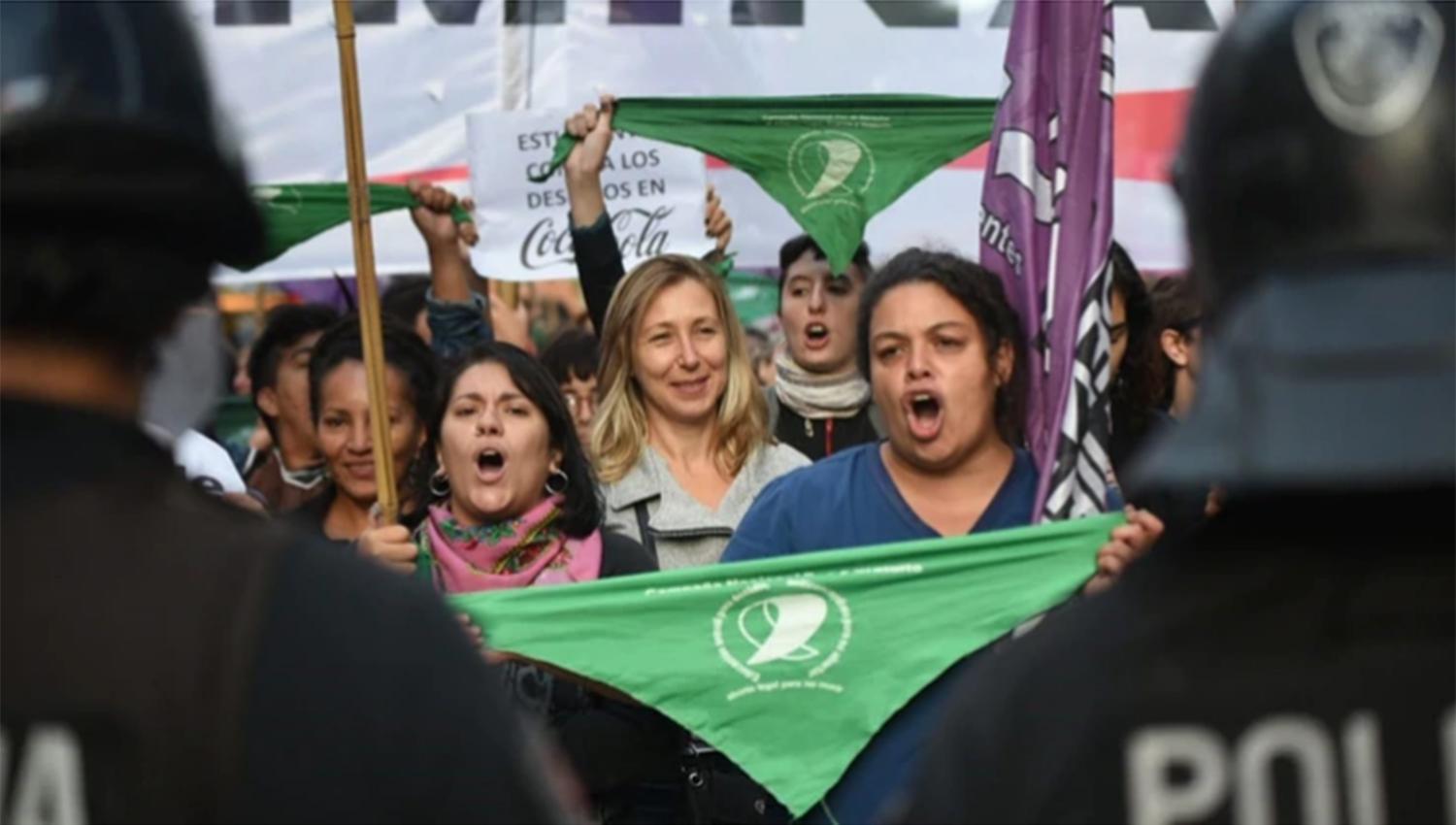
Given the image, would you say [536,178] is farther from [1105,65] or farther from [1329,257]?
[1329,257]

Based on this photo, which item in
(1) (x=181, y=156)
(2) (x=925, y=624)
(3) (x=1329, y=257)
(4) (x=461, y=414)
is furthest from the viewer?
(4) (x=461, y=414)

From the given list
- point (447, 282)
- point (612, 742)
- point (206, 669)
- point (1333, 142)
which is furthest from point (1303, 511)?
point (447, 282)

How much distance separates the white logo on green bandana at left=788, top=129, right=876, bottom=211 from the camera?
7652 mm

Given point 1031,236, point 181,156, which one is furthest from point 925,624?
point 181,156

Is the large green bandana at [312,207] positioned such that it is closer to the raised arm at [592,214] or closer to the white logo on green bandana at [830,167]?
the raised arm at [592,214]

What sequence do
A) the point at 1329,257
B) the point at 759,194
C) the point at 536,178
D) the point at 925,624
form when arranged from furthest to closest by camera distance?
the point at 759,194
the point at 536,178
the point at 925,624
the point at 1329,257

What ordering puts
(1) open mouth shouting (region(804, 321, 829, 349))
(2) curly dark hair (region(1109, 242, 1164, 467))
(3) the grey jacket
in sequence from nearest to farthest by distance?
(3) the grey jacket
(2) curly dark hair (region(1109, 242, 1164, 467))
(1) open mouth shouting (region(804, 321, 829, 349))

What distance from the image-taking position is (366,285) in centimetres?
598

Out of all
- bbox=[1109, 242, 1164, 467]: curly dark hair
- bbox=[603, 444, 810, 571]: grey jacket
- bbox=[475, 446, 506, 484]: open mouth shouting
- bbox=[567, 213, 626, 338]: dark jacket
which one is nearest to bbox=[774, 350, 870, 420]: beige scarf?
bbox=[567, 213, 626, 338]: dark jacket

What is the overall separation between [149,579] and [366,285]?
399 cm

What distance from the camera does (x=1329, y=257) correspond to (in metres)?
1.96

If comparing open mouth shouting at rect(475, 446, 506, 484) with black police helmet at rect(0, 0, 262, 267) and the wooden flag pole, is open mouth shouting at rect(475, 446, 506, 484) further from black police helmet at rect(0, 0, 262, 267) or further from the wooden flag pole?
black police helmet at rect(0, 0, 262, 267)

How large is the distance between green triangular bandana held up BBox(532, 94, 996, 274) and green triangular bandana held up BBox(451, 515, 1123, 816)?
1996mm

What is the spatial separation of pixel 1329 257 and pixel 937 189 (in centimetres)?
677
